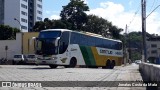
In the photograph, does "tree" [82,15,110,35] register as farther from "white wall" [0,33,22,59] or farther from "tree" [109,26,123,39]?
"white wall" [0,33,22,59]

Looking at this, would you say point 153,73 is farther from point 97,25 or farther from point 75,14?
point 75,14

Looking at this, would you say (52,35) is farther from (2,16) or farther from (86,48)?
(2,16)

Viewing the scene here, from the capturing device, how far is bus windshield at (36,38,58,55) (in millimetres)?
32747

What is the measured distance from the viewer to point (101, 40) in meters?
42.9

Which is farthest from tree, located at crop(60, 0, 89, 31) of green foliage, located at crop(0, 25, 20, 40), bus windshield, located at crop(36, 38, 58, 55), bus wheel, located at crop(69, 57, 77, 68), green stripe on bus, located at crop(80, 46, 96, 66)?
bus windshield, located at crop(36, 38, 58, 55)

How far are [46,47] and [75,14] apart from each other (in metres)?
68.1

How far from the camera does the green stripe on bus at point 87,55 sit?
3808 cm

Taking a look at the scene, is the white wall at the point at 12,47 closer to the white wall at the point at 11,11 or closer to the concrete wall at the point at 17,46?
the concrete wall at the point at 17,46

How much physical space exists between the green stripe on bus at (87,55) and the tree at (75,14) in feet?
188

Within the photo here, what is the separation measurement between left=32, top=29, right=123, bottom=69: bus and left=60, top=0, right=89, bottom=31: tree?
52.6 meters

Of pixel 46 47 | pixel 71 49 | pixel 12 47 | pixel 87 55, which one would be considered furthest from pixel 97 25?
pixel 46 47

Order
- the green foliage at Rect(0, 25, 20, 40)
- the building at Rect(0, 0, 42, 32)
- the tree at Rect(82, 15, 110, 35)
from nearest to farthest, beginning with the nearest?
the tree at Rect(82, 15, 110, 35) → the green foliage at Rect(0, 25, 20, 40) → the building at Rect(0, 0, 42, 32)

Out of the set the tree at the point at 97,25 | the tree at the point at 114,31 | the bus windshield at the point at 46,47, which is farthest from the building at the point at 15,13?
the bus windshield at the point at 46,47

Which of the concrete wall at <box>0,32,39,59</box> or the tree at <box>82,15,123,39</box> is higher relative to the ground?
the tree at <box>82,15,123,39</box>
